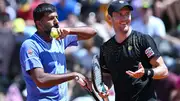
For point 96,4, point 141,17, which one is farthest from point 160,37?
point 96,4

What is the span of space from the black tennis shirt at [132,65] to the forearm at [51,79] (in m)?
0.72

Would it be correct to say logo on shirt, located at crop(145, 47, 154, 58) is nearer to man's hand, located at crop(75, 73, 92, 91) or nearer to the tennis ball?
man's hand, located at crop(75, 73, 92, 91)

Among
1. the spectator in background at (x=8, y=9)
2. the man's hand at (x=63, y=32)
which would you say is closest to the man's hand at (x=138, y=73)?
the man's hand at (x=63, y=32)

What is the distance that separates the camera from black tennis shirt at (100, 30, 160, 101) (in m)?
7.99

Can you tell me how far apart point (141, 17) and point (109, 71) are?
18.5ft

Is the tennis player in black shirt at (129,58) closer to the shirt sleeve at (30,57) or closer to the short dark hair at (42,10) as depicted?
the short dark hair at (42,10)

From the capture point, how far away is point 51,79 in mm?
7707

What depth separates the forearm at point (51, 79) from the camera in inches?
301

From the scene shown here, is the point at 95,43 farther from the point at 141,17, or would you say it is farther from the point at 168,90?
the point at 168,90

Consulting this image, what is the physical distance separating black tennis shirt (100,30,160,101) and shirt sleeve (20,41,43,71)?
3.24 feet

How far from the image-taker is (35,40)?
7.97m

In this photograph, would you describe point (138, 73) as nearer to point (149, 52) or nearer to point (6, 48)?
point (149, 52)

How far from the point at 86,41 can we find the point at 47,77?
586 centimetres

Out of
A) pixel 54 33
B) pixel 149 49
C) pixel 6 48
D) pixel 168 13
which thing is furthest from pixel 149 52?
pixel 168 13
